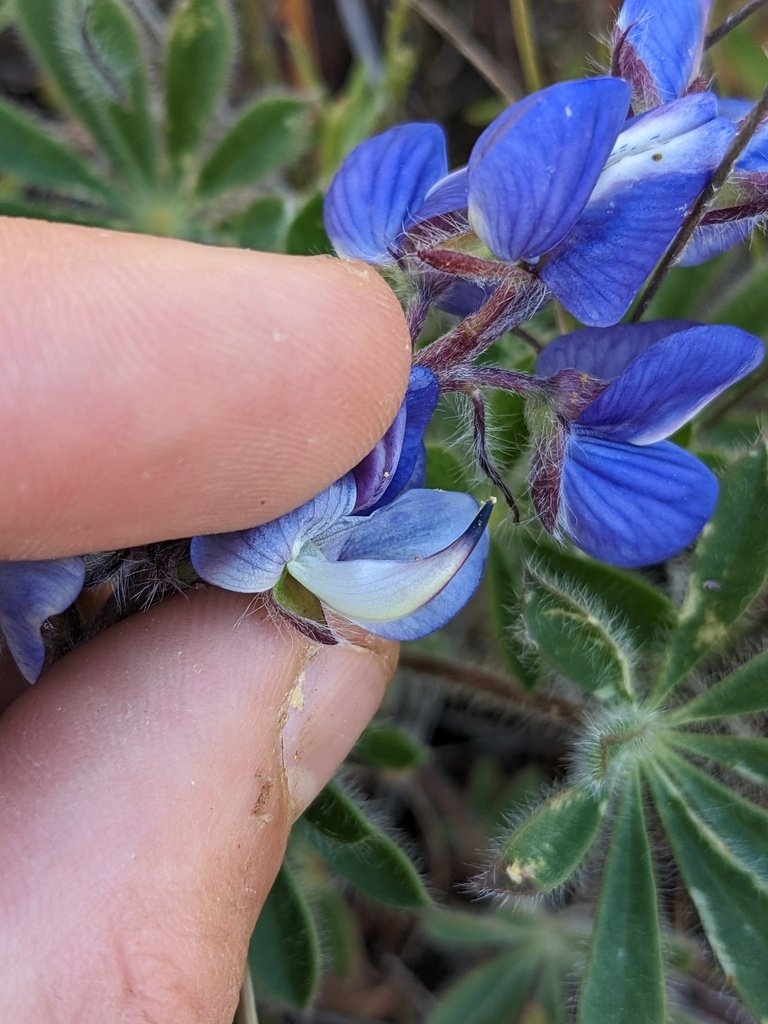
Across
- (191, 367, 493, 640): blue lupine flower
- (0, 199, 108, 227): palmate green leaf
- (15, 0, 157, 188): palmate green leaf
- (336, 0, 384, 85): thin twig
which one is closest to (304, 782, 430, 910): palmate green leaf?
(191, 367, 493, 640): blue lupine flower

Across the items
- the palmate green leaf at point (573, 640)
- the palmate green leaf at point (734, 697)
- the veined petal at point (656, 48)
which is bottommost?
the palmate green leaf at point (734, 697)

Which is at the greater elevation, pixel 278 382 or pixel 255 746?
pixel 278 382

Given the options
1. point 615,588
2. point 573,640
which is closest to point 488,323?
point 573,640

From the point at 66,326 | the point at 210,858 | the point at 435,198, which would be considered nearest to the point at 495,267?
the point at 435,198

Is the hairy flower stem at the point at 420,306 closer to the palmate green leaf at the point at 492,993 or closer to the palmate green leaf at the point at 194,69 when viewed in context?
the palmate green leaf at the point at 194,69

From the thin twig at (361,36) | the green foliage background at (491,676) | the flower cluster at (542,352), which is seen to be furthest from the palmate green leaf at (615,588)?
the thin twig at (361,36)

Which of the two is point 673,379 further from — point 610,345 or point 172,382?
point 172,382

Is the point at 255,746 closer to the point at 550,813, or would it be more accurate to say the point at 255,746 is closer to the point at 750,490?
the point at 550,813
